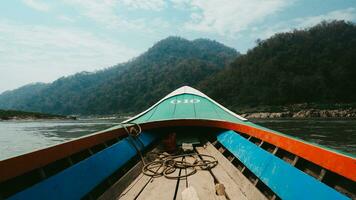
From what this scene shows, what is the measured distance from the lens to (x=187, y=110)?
26.0 ft

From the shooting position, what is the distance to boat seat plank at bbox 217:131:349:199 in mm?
2125

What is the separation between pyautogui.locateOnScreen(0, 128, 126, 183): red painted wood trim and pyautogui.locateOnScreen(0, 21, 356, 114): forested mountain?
254 ft

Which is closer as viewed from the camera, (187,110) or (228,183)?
(228,183)

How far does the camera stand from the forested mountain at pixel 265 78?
77.6 metres

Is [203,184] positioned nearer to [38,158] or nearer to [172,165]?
[172,165]

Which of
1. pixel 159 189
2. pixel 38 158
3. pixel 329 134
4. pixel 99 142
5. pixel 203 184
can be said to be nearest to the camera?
pixel 38 158

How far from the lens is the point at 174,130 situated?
7512 mm

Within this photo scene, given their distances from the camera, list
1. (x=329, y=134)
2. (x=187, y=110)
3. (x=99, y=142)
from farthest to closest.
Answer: (x=329, y=134) → (x=187, y=110) → (x=99, y=142)

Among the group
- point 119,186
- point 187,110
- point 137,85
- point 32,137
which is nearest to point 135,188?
point 119,186

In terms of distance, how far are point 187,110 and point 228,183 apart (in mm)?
4458

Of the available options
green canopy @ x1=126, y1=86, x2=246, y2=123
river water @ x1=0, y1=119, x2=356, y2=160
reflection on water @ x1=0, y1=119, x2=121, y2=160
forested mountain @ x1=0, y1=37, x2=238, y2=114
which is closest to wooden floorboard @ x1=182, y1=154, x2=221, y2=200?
green canopy @ x1=126, y1=86, x2=246, y2=123

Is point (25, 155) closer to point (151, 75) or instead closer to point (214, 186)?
point (214, 186)

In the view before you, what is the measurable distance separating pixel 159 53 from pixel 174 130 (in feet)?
598

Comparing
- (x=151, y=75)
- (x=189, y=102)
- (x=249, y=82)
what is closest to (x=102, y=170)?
(x=189, y=102)
